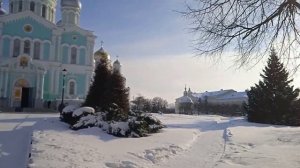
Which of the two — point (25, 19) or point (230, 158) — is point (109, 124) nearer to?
point (230, 158)

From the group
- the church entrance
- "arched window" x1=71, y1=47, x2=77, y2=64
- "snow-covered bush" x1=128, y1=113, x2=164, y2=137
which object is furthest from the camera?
"arched window" x1=71, y1=47, x2=77, y2=64

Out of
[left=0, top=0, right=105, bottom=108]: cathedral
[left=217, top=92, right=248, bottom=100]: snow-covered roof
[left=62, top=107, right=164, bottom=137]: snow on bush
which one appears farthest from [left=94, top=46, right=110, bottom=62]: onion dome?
[left=217, top=92, right=248, bottom=100]: snow-covered roof

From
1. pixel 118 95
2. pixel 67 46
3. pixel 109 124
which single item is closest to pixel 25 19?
pixel 67 46

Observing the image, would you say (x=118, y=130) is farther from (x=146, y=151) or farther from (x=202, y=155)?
(x=202, y=155)

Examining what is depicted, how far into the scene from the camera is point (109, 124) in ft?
49.3

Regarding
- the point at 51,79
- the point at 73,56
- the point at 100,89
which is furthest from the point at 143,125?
the point at 73,56

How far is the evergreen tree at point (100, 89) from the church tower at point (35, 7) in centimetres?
2754

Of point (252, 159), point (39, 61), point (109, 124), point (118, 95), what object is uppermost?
point (39, 61)

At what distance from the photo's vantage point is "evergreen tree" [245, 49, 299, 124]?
29.9 m

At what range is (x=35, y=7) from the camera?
46.4 m

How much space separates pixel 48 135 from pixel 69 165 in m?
4.57

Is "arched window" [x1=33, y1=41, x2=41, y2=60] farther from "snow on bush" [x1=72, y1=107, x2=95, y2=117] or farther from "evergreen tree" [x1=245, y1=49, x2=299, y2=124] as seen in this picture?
"snow on bush" [x1=72, y1=107, x2=95, y2=117]

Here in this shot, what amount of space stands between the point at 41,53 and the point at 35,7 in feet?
20.2

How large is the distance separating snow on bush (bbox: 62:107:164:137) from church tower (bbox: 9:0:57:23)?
31483mm
